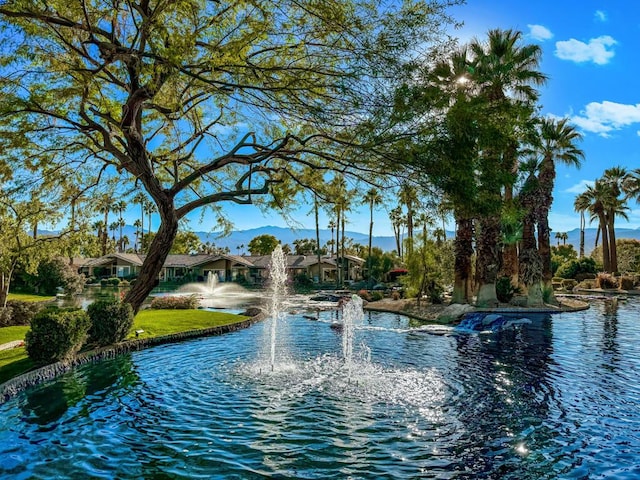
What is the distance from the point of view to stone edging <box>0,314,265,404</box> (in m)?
9.54

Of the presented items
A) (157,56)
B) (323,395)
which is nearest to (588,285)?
(323,395)

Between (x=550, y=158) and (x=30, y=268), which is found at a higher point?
(x=550, y=158)

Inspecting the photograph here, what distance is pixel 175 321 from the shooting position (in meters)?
19.0

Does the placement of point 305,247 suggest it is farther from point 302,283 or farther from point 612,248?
point 612,248

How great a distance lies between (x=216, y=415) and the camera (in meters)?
8.18

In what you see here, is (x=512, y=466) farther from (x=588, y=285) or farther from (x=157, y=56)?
Result: (x=588, y=285)

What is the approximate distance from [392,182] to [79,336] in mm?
8941

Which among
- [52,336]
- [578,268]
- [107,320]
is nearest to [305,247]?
[578,268]

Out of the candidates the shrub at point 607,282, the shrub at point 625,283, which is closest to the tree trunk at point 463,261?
the shrub at point 607,282

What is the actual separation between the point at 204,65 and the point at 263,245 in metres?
83.3

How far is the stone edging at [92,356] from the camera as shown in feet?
31.3

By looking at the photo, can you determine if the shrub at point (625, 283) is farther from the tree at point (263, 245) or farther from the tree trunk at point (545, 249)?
the tree at point (263, 245)

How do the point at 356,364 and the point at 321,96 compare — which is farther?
the point at 356,364

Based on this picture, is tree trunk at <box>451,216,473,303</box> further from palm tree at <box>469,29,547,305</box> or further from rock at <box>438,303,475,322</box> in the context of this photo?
rock at <box>438,303,475,322</box>
